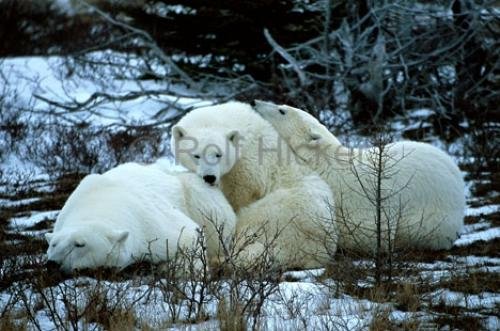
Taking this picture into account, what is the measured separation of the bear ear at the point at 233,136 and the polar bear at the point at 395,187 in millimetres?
481

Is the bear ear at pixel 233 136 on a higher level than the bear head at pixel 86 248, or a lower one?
higher

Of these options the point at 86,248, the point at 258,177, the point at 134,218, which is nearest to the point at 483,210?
the point at 258,177

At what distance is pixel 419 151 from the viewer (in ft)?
19.3

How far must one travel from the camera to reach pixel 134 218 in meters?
4.55

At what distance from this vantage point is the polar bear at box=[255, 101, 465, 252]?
555cm

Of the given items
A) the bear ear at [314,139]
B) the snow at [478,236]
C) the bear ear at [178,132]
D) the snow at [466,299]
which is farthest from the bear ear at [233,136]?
the snow at [466,299]

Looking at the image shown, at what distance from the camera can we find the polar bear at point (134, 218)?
4.12 meters

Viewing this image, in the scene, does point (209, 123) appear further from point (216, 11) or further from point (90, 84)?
point (90, 84)

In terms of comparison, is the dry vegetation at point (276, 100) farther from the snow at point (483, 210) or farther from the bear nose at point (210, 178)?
the bear nose at point (210, 178)

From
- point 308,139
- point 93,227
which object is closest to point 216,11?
point 308,139

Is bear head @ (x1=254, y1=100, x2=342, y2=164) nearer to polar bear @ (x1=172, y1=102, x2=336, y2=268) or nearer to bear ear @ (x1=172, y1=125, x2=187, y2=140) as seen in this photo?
polar bear @ (x1=172, y1=102, x2=336, y2=268)

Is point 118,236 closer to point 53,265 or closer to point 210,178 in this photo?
point 53,265

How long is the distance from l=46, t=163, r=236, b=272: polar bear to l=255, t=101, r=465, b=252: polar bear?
2.85 ft

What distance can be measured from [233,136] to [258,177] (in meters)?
0.37
